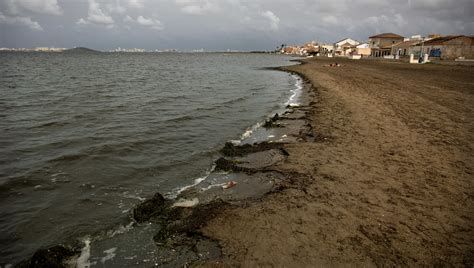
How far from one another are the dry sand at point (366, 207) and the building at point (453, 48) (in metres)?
61.6

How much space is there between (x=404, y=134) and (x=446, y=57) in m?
65.3

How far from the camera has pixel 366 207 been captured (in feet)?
21.0

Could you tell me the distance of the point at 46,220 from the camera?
6.86m

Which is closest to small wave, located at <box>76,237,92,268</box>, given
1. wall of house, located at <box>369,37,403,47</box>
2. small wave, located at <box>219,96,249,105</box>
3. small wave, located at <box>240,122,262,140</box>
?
small wave, located at <box>240,122,262,140</box>

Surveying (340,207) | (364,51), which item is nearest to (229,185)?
(340,207)

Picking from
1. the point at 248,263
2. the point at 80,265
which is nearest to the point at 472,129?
the point at 248,263

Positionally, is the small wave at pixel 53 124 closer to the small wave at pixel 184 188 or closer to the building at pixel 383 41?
the small wave at pixel 184 188

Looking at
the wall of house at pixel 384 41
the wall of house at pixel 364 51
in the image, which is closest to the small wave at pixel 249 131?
the wall of house at pixel 364 51

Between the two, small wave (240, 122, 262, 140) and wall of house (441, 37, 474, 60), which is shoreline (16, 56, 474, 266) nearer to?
small wave (240, 122, 262, 140)

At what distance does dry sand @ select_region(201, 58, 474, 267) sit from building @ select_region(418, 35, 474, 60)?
6160cm

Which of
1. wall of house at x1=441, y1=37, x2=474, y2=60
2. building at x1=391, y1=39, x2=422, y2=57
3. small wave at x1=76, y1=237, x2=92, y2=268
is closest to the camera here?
small wave at x1=76, y1=237, x2=92, y2=268

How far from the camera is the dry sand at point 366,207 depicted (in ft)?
16.5

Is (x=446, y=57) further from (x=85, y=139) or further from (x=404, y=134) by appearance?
(x=85, y=139)

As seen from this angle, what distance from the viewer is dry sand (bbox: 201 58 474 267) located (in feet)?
16.5
